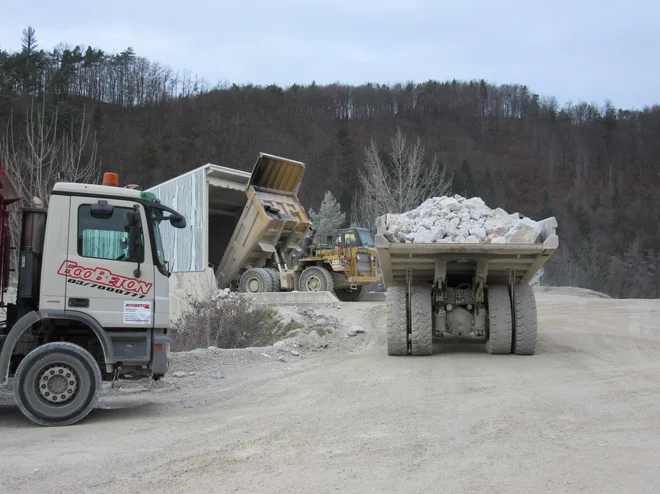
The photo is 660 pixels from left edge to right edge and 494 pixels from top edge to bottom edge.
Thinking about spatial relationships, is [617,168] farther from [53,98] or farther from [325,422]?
[325,422]

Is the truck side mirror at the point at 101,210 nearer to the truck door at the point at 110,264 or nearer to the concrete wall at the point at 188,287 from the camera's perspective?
the truck door at the point at 110,264

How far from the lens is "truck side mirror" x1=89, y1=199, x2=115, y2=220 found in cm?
691

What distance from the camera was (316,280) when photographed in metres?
21.3

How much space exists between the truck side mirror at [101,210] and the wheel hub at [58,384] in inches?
61.9

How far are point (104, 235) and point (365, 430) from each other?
3412 mm

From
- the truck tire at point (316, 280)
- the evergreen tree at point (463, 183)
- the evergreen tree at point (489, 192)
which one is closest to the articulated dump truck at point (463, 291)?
the truck tire at point (316, 280)

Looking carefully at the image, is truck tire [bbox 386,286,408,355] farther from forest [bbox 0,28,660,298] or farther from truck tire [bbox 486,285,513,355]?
forest [bbox 0,28,660,298]

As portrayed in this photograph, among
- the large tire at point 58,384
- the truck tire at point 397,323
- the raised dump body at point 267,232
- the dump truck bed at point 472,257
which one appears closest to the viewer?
the large tire at point 58,384

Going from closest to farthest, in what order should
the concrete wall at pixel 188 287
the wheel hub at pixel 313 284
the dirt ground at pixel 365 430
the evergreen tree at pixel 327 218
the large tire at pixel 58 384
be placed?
the dirt ground at pixel 365 430, the large tire at pixel 58 384, the concrete wall at pixel 188 287, the wheel hub at pixel 313 284, the evergreen tree at pixel 327 218

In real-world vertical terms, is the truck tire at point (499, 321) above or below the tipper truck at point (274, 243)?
below

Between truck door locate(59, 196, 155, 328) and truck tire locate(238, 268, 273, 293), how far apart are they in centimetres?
1287

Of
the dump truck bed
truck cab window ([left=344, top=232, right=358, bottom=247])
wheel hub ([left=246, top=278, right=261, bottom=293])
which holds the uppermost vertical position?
truck cab window ([left=344, top=232, right=358, bottom=247])

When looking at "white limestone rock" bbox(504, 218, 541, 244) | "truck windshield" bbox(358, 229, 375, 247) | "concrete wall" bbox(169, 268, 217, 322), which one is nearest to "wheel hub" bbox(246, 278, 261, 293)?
"concrete wall" bbox(169, 268, 217, 322)

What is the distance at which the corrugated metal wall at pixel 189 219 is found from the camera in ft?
62.2
